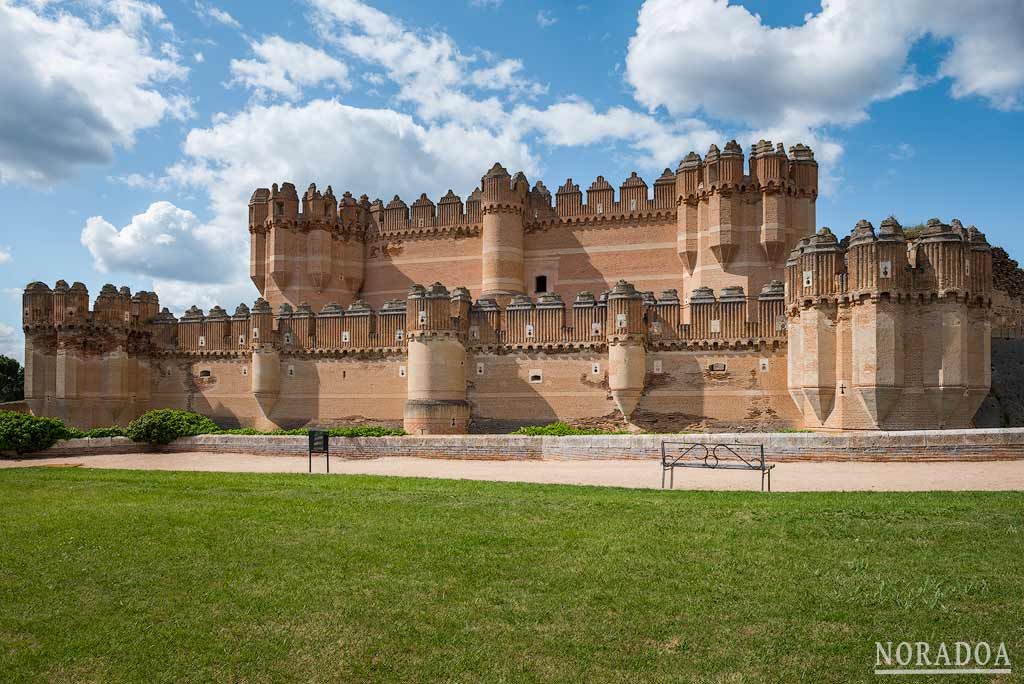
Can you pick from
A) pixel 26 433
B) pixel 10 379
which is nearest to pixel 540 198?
pixel 26 433

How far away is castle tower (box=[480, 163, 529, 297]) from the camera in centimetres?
3691

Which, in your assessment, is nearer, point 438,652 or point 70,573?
point 438,652

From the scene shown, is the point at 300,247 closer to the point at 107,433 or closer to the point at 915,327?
the point at 107,433

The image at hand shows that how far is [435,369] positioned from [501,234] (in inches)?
407

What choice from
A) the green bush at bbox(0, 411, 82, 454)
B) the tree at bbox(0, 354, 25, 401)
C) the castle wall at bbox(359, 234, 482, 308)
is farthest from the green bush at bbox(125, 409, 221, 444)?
the tree at bbox(0, 354, 25, 401)

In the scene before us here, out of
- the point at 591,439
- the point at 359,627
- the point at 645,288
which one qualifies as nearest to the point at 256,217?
the point at 645,288

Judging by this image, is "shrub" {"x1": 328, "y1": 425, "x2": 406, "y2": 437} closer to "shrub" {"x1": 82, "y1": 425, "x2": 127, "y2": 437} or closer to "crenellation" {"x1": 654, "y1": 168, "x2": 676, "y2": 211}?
"shrub" {"x1": 82, "y1": 425, "x2": 127, "y2": 437}

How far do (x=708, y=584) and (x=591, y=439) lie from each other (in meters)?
13.5

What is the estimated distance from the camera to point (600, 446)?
21.2 meters

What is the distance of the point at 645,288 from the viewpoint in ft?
119

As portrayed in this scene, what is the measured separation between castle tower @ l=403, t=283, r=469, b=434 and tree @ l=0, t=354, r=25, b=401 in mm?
40442

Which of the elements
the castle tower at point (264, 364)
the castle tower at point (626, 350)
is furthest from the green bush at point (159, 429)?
the castle tower at point (626, 350)

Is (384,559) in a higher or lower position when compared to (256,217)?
lower

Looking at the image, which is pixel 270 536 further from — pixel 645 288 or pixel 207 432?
pixel 645 288
